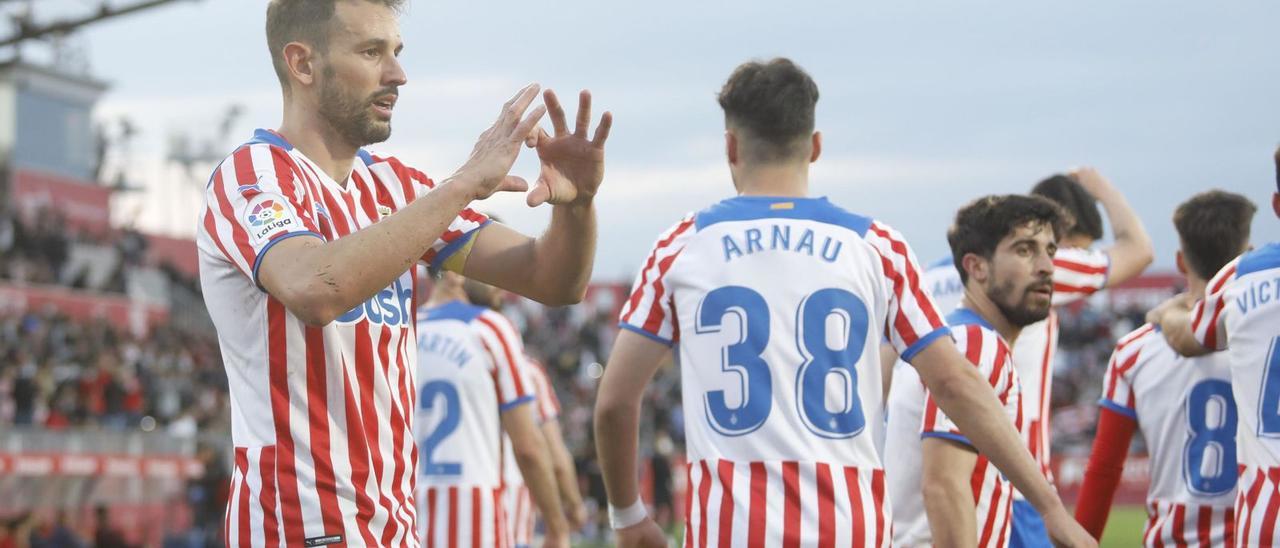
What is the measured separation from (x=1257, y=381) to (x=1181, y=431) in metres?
1.17

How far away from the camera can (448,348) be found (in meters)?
7.85

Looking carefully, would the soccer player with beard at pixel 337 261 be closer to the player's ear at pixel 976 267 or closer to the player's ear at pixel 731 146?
the player's ear at pixel 731 146

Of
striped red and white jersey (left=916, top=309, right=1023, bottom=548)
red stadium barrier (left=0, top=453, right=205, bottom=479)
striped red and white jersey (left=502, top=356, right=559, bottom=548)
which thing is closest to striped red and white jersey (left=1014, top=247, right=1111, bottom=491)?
striped red and white jersey (left=916, top=309, right=1023, bottom=548)

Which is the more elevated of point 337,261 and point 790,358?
point 337,261

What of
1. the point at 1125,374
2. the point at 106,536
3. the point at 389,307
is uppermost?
the point at 389,307

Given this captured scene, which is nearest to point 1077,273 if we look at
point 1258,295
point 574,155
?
point 1258,295

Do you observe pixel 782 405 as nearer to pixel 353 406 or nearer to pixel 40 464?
pixel 353 406

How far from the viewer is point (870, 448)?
421 centimetres

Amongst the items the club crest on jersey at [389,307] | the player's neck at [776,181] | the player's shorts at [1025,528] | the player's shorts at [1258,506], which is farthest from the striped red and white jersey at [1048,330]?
the club crest on jersey at [389,307]

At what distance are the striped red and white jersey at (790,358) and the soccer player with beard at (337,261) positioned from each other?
1.63 feet

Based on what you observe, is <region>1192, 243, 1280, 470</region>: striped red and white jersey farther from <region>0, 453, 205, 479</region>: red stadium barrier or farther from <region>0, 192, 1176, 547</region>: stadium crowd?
<region>0, 453, 205, 479</region>: red stadium barrier

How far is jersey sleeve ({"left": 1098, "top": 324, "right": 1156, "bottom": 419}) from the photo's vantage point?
596cm

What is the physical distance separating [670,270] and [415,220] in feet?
3.97

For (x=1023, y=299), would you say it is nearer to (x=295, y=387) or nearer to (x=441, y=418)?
(x=295, y=387)
